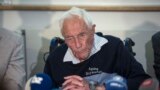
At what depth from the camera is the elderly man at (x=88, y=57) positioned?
1.61m

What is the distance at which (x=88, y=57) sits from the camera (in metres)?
1.70

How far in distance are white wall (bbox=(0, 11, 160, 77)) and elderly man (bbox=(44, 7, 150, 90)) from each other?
775 millimetres

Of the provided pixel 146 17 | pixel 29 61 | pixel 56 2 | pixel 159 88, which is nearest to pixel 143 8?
pixel 146 17

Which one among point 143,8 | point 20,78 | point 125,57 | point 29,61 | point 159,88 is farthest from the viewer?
point 29,61

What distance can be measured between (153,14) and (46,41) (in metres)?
0.94

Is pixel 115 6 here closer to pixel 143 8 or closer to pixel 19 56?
pixel 143 8

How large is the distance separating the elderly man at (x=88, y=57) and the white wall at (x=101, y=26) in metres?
0.77

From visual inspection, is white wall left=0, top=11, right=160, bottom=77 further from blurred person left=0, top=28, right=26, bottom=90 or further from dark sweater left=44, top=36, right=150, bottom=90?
dark sweater left=44, top=36, right=150, bottom=90

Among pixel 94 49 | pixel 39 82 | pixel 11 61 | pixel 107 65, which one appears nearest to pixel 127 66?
pixel 107 65

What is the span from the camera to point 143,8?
97.0 inches

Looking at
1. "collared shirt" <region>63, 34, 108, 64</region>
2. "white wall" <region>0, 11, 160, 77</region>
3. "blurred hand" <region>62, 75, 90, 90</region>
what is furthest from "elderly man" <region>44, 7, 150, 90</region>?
"white wall" <region>0, 11, 160, 77</region>

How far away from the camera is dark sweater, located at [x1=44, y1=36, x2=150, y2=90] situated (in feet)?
5.43

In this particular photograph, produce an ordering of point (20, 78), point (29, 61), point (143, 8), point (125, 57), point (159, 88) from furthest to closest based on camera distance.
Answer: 1. point (29, 61)
2. point (143, 8)
3. point (20, 78)
4. point (125, 57)
5. point (159, 88)

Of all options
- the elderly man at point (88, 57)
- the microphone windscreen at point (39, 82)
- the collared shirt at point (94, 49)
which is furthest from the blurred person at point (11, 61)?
the microphone windscreen at point (39, 82)
